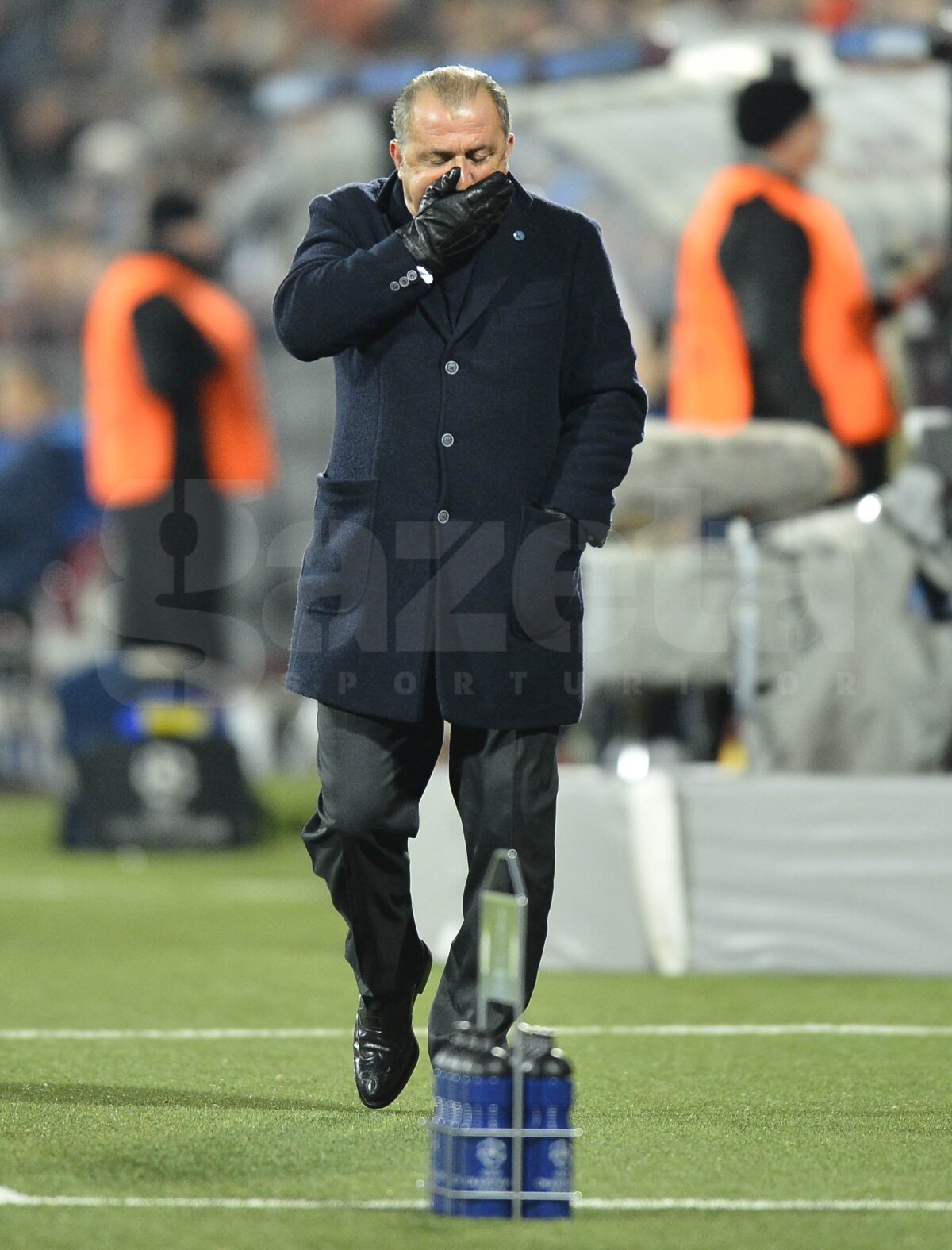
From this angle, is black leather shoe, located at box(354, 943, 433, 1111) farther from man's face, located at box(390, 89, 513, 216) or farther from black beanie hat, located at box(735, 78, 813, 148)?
black beanie hat, located at box(735, 78, 813, 148)

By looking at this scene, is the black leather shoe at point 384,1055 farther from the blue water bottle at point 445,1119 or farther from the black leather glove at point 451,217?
the black leather glove at point 451,217

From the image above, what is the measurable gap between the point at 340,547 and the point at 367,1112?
0.96 meters

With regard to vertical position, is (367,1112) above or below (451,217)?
below

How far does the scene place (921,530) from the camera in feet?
23.5

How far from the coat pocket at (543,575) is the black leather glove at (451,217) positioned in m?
0.44

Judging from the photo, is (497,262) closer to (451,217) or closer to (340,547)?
(451,217)

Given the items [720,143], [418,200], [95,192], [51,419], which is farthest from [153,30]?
[418,200]

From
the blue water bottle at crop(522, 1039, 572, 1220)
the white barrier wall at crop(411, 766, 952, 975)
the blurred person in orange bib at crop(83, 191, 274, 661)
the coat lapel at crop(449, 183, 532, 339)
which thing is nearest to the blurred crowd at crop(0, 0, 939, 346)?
the blurred person in orange bib at crop(83, 191, 274, 661)

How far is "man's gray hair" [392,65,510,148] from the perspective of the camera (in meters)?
3.93

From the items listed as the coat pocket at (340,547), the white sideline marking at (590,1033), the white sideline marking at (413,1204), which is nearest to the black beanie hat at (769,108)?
the white sideline marking at (590,1033)

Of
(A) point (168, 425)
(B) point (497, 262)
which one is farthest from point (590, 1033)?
(A) point (168, 425)

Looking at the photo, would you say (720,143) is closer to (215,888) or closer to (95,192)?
(215,888)

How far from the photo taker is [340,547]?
4.10m

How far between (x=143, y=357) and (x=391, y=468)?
6328mm
